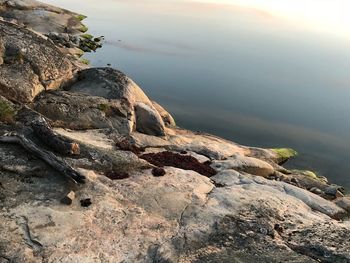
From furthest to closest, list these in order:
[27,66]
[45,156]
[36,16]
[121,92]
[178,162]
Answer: [36,16]
[121,92]
[27,66]
[178,162]
[45,156]

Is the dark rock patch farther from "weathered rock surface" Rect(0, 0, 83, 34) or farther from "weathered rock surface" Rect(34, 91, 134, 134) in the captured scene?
"weathered rock surface" Rect(0, 0, 83, 34)

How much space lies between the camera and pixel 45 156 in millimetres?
27031

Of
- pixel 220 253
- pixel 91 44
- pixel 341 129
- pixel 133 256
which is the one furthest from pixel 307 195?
pixel 91 44

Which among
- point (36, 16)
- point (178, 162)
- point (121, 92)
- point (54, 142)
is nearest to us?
point (54, 142)

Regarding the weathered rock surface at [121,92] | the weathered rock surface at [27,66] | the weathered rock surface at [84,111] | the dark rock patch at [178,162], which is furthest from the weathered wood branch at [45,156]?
the weathered rock surface at [121,92]

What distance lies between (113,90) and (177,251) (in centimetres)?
2612

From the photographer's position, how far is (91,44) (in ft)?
381

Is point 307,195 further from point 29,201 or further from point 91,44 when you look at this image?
point 91,44

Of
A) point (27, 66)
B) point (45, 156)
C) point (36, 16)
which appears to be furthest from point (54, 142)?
point (36, 16)

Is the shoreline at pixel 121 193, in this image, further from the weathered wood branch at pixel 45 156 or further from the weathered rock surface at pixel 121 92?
the weathered rock surface at pixel 121 92

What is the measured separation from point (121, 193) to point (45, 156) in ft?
17.8

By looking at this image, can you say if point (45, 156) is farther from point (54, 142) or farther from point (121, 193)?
point (121, 193)

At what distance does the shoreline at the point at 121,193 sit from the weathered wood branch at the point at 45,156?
2.7 inches

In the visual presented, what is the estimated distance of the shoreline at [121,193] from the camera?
2180 centimetres
